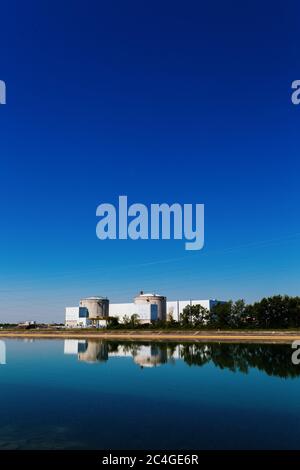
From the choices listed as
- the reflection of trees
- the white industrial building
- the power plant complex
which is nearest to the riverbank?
the reflection of trees

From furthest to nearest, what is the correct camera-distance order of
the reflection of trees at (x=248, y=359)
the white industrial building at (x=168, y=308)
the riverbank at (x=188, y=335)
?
the white industrial building at (x=168, y=308) → the riverbank at (x=188, y=335) → the reflection of trees at (x=248, y=359)

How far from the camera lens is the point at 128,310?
107 metres

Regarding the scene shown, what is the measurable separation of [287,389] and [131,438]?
12.1 metres

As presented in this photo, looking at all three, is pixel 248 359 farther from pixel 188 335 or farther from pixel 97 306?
pixel 97 306

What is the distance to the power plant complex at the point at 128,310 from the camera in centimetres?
9944

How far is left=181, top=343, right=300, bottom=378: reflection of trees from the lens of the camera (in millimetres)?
31109

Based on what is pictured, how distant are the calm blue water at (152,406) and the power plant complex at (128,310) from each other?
64.8 m

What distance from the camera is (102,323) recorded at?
102 meters

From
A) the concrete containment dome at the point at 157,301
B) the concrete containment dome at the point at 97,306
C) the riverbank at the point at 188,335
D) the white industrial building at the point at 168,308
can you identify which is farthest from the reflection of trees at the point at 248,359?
the concrete containment dome at the point at 97,306

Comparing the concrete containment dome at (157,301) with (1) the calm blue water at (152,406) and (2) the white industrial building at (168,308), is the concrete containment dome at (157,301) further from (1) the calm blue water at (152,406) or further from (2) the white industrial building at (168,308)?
(1) the calm blue water at (152,406)

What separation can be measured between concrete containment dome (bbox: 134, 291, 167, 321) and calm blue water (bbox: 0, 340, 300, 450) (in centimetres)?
6662

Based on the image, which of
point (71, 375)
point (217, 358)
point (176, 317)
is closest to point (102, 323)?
point (176, 317)

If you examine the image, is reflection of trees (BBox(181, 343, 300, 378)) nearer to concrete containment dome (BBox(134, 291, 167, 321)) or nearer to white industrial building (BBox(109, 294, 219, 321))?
white industrial building (BBox(109, 294, 219, 321))
